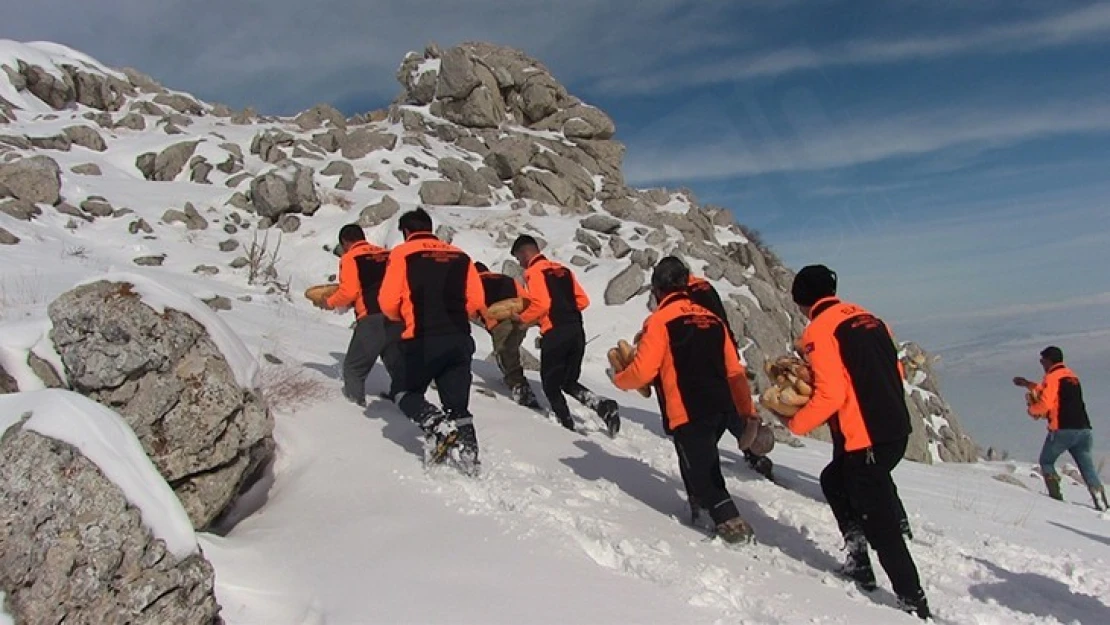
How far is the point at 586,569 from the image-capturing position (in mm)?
3592

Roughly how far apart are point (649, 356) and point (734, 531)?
4.03ft

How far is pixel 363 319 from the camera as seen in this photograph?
21.5 ft

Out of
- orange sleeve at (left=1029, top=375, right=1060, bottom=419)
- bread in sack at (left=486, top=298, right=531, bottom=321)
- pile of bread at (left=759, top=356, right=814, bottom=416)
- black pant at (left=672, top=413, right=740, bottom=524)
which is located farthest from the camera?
orange sleeve at (left=1029, top=375, right=1060, bottom=419)

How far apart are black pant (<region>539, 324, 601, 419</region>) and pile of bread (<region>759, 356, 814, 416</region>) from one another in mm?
3130

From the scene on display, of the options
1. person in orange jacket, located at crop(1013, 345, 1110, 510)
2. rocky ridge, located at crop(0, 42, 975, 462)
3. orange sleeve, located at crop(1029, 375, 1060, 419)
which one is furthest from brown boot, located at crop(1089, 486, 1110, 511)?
rocky ridge, located at crop(0, 42, 975, 462)

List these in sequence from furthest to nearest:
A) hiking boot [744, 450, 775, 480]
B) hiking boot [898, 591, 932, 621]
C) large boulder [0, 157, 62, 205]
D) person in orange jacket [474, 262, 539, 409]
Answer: large boulder [0, 157, 62, 205]
person in orange jacket [474, 262, 539, 409]
hiking boot [744, 450, 775, 480]
hiking boot [898, 591, 932, 621]

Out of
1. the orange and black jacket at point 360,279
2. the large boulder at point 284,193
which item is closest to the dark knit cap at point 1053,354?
the orange and black jacket at point 360,279

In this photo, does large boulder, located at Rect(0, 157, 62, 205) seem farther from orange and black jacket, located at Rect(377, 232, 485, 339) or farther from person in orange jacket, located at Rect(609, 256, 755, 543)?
person in orange jacket, located at Rect(609, 256, 755, 543)

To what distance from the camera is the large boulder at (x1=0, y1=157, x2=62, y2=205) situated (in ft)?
51.9

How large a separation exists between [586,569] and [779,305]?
692 inches

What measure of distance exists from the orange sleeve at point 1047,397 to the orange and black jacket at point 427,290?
8.30 m

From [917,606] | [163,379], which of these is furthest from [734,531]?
[163,379]

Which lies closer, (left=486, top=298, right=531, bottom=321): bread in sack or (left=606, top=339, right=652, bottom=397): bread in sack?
(left=606, top=339, right=652, bottom=397): bread in sack

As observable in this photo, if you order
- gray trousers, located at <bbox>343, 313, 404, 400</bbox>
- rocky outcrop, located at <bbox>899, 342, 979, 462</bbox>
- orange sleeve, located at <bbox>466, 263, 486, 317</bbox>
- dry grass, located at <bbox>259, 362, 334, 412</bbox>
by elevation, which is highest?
orange sleeve, located at <bbox>466, 263, 486, 317</bbox>
